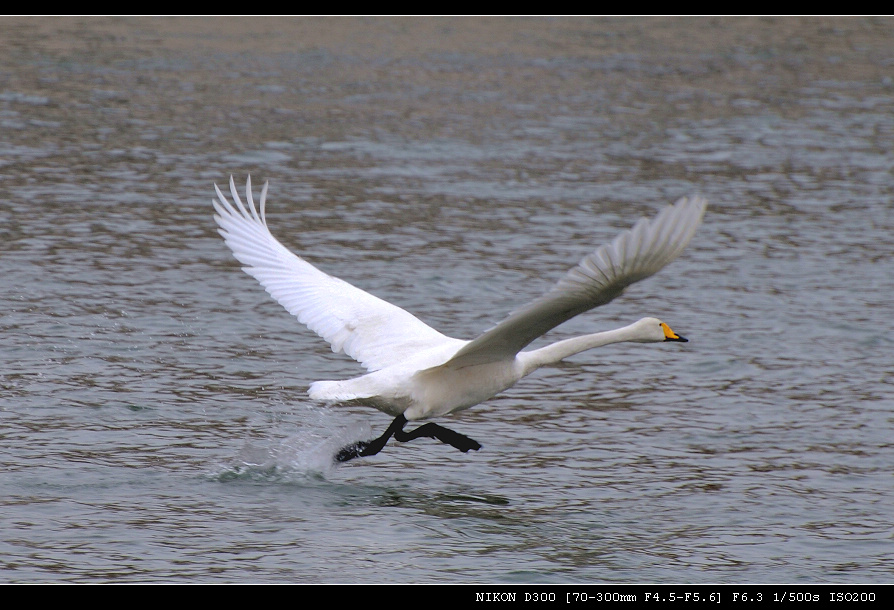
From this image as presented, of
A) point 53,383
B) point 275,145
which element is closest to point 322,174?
point 275,145

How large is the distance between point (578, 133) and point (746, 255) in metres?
6.44

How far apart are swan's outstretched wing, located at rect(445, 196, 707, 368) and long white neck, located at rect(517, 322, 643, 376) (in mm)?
693

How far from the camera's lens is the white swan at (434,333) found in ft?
21.3

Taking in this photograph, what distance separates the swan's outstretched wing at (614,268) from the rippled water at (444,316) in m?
1.23

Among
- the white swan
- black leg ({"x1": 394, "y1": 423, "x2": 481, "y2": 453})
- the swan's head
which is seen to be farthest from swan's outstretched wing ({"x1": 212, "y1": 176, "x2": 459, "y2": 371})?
the swan's head

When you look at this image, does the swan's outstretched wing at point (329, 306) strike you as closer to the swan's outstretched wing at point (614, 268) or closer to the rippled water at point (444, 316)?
the rippled water at point (444, 316)

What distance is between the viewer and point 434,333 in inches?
351

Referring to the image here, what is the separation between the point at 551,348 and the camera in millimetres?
8414

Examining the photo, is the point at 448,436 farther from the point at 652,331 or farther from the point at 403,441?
the point at 652,331

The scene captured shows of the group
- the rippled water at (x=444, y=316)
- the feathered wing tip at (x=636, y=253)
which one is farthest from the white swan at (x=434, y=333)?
the rippled water at (x=444, y=316)

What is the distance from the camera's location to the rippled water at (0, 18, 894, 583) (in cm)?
771

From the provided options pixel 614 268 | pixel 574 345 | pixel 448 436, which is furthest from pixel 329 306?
pixel 614 268

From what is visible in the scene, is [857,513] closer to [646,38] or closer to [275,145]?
[275,145]

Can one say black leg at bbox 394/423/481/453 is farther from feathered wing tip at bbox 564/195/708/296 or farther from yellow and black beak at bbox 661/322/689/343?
feathered wing tip at bbox 564/195/708/296
